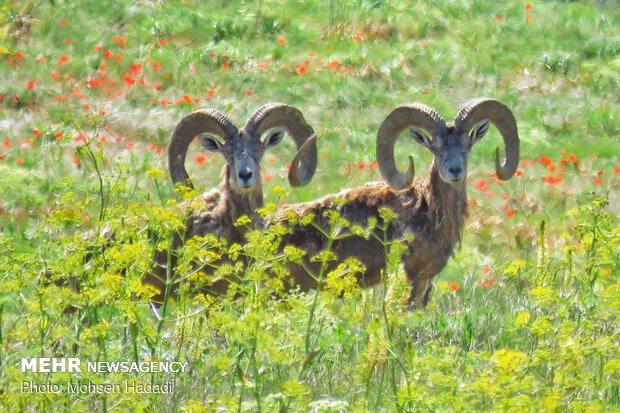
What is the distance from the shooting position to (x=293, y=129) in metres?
9.75

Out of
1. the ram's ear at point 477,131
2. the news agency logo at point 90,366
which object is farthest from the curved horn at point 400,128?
the news agency logo at point 90,366

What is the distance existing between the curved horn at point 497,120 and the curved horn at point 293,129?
58.1 inches

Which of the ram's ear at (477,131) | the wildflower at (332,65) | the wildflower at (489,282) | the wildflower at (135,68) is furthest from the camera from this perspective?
the wildflower at (332,65)

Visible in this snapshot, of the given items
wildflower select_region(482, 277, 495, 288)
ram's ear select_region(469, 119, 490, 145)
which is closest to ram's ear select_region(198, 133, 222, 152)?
ram's ear select_region(469, 119, 490, 145)

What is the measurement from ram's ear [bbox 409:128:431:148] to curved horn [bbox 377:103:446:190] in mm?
106

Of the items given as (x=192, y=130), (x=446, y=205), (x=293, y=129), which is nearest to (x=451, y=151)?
(x=446, y=205)

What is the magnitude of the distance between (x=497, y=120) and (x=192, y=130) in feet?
9.94

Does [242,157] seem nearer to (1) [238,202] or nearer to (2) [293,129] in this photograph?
(1) [238,202]

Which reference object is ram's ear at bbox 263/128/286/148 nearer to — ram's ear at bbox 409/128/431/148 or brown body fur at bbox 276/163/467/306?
brown body fur at bbox 276/163/467/306

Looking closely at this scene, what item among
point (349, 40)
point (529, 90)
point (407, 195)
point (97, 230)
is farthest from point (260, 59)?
point (97, 230)

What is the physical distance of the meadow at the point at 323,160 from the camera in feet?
15.9

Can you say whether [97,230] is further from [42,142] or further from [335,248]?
[42,142]

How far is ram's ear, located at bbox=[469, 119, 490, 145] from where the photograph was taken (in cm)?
953

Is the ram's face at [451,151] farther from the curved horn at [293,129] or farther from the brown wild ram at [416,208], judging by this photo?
the curved horn at [293,129]
